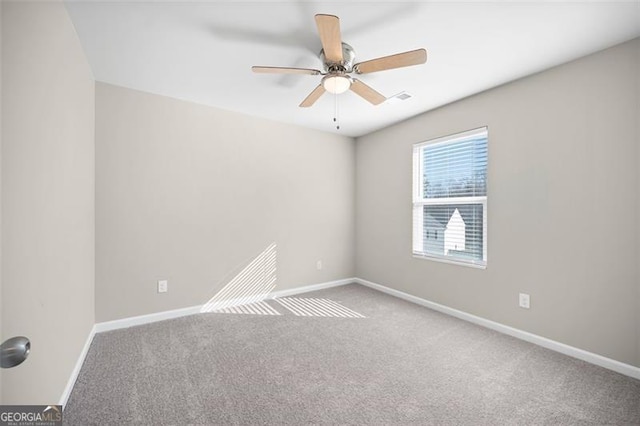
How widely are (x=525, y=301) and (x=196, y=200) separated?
11.6 ft

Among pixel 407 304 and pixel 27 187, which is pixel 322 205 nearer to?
pixel 407 304

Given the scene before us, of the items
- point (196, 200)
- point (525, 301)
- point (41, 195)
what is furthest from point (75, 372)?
point (525, 301)

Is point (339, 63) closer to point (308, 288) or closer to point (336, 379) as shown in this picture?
point (336, 379)

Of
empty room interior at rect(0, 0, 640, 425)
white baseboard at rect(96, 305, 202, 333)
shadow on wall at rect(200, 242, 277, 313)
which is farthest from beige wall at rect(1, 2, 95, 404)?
shadow on wall at rect(200, 242, 277, 313)

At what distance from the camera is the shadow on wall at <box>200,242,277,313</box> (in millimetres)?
3252

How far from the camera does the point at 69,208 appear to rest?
1.75m

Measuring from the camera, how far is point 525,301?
8.11 ft

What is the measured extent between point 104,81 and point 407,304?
4114 mm

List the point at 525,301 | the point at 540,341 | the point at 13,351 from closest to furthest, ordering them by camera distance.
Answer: the point at 13,351 → the point at 540,341 → the point at 525,301

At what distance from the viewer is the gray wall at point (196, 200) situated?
2.62 m

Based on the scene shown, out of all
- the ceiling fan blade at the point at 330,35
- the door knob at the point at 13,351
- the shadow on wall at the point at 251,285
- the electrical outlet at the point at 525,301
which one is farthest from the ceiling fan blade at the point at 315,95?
the electrical outlet at the point at 525,301

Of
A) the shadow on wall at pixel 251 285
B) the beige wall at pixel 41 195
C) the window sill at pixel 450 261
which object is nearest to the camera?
the beige wall at pixel 41 195

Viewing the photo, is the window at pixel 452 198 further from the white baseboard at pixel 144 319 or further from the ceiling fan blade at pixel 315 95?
the white baseboard at pixel 144 319

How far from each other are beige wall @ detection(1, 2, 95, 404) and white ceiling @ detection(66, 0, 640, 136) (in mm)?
403
